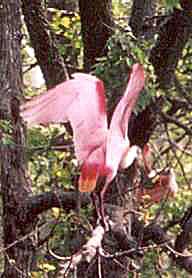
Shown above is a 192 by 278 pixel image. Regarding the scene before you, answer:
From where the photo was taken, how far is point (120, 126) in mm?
907

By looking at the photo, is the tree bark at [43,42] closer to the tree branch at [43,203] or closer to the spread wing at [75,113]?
the tree branch at [43,203]

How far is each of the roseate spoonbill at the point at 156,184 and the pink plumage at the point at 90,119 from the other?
0.55 m

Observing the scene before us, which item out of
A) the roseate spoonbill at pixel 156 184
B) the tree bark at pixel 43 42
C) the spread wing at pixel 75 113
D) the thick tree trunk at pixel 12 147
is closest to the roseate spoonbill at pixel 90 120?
the spread wing at pixel 75 113

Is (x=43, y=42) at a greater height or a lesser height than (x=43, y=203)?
greater

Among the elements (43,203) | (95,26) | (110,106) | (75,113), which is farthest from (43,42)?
(75,113)

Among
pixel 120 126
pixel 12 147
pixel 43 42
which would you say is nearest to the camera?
pixel 120 126

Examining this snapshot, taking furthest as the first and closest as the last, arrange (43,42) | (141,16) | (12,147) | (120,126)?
1. (141,16)
2. (43,42)
3. (12,147)
4. (120,126)

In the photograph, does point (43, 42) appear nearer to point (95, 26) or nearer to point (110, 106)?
point (95, 26)

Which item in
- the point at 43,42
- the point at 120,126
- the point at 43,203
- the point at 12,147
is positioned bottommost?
the point at 43,203

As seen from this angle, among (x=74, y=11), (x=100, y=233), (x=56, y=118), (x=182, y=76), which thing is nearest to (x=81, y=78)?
(x=56, y=118)

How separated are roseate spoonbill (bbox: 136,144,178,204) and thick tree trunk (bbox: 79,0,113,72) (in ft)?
1.06

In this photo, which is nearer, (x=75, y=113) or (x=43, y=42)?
(x=75, y=113)

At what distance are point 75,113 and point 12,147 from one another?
58 cm

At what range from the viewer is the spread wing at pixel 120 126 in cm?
90
